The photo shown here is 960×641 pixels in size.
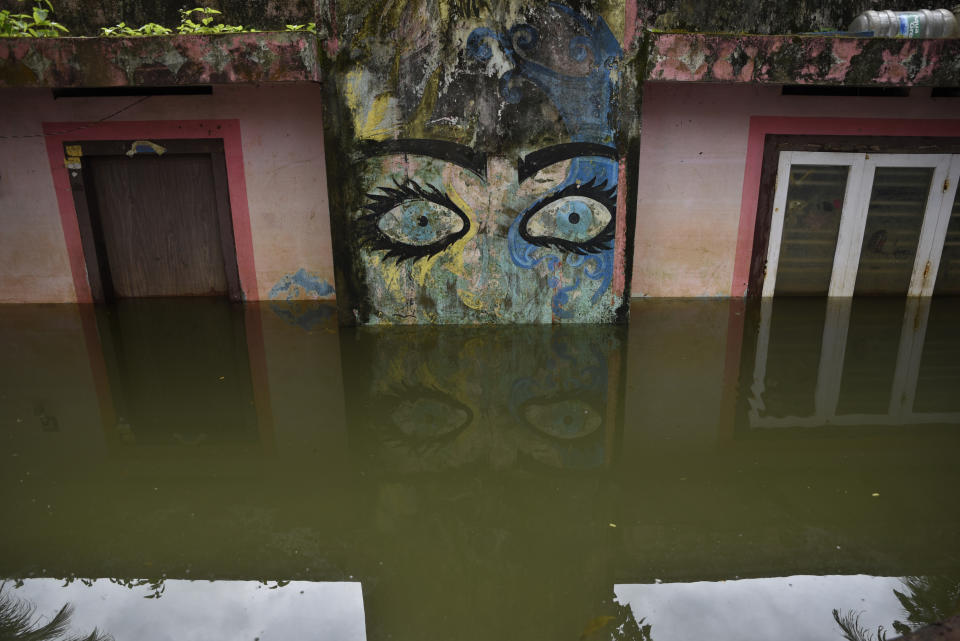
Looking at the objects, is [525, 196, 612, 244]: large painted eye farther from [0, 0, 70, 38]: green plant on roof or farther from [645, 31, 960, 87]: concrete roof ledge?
[0, 0, 70, 38]: green plant on roof

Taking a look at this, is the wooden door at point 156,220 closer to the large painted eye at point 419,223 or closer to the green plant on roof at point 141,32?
the green plant on roof at point 141,32

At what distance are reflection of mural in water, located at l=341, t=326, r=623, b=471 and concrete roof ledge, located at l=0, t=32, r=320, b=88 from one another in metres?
2.40

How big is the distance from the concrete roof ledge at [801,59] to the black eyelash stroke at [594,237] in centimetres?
102

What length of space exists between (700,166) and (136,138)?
18.5ft

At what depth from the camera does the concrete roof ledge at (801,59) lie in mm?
5184

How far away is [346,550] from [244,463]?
110 centimetres

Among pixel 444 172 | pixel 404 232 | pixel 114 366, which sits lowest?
pixel 114 366

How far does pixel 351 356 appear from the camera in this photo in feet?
17.3

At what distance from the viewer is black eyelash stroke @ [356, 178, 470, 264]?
5598 mm

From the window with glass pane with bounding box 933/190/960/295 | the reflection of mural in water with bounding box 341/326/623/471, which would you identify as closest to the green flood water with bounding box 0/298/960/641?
the reflection of mural in water with bounding box 341/326/623/471

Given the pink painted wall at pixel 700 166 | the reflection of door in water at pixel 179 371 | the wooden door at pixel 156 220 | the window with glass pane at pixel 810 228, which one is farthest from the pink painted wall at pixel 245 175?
the window with glass pane at pixel 810 228

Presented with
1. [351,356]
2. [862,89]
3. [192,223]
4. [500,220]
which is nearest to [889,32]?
[862,89]

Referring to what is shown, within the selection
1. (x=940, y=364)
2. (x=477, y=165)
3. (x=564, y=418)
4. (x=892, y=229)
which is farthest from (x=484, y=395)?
(x=892, y=229)

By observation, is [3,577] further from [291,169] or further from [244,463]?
[291,169]
